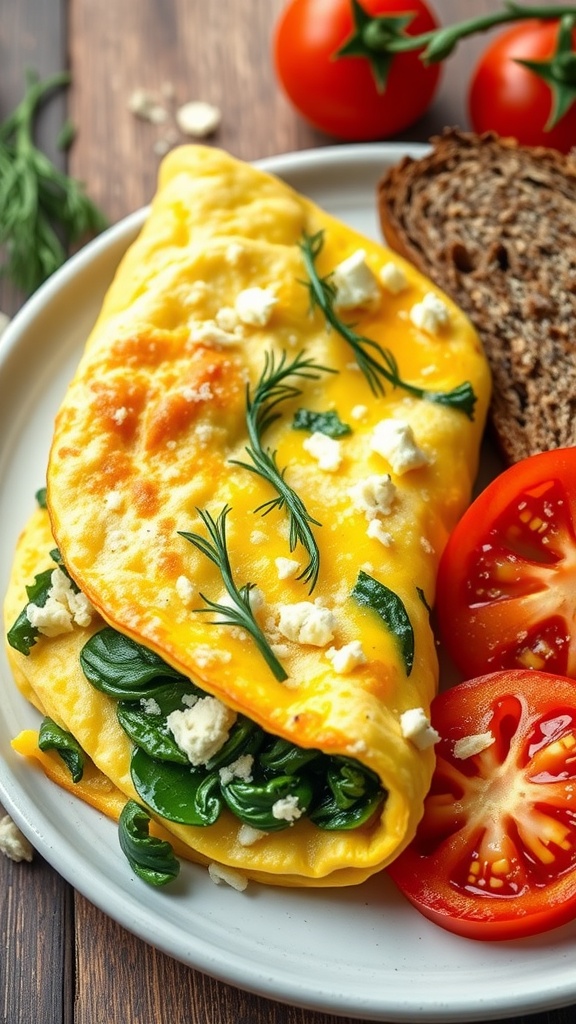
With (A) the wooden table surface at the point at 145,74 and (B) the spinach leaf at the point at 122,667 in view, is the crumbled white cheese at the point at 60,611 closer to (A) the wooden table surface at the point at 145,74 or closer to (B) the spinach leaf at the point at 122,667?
(B) the spinach leaf at the point at 122,667

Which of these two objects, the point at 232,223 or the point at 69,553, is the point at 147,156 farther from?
the point at 69,553

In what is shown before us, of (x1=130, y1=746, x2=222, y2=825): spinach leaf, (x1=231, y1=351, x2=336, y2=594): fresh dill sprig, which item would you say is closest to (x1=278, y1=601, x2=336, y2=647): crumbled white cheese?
(x1=231, y1=351, x2=336, y2=594): fresh dill sprig

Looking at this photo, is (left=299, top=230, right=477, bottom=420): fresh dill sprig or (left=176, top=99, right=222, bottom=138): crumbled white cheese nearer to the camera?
(left=299, top=230, right=477, bottom=420): fresh dill sprig

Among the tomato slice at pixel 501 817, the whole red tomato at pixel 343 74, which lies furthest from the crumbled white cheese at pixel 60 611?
the whole red tomato at pixel 343 74

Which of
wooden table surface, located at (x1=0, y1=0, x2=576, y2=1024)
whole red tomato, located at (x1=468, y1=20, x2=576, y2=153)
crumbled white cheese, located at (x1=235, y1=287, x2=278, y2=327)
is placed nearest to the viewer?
crumbled white cheese, located at (x1=235, y1=287, x2=278, y2=327)

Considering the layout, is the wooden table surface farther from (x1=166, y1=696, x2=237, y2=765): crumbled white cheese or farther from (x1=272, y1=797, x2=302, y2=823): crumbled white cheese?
(x1=272, y1=797, x2=302, y2=823): crumbled white cheese

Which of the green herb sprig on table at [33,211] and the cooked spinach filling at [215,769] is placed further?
the green herb sprig on table at [33,211]

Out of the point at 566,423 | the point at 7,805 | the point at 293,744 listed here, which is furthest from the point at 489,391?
the point at 7,805
